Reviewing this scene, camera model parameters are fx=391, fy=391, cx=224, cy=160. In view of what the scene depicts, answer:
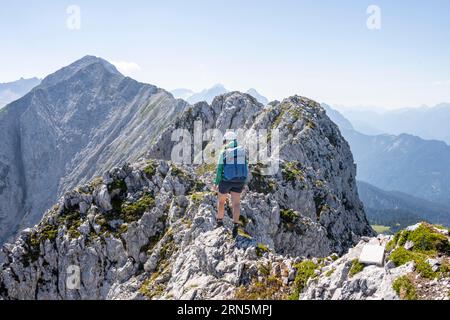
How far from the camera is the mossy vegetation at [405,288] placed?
590 inches

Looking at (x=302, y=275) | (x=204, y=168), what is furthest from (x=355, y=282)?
(x=204, y=168)

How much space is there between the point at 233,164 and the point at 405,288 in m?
10.3

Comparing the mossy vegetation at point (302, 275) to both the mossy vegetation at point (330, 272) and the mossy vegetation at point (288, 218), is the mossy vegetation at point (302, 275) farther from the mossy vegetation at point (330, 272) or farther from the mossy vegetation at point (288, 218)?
the mossy vegetation at point (288, 218)

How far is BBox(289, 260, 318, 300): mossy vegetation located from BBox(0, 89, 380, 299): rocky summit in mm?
86

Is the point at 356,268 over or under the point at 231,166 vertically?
under

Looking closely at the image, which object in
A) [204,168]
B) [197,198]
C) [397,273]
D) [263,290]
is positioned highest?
[397,273]

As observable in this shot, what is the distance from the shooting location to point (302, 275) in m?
20.7

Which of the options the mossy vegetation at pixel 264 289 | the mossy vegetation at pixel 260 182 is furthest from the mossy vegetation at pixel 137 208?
the mossy vegetation at pixel 264 289

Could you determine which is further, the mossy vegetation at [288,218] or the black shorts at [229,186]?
the mossy vegetation at [288,218]

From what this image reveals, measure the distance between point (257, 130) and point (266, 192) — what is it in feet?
103

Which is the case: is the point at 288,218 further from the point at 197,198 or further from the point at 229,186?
the point at 229,186

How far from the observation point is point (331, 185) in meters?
85.9

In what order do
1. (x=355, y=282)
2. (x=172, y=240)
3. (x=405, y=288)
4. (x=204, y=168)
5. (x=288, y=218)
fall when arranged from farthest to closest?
(x=204, y=168)
(x=288, y=218)
(x=172, y=240)
(x=355, y=282)
(x=405, y=288)

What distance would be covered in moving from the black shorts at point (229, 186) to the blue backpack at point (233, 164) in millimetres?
315
